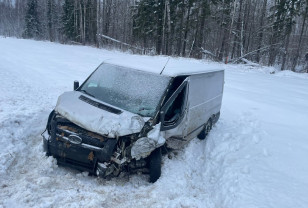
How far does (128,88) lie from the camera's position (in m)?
5.34

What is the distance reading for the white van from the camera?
14.1 feet

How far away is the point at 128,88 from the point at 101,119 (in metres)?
1.15

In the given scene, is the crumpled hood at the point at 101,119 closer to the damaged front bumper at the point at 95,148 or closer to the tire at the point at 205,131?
the damaged front bumper at the point at 95,148

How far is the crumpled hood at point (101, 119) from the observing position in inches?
168

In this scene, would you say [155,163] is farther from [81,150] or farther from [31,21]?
[31,21]

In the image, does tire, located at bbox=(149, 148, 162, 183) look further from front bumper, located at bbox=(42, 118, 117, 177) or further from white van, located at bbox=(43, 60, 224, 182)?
front bumper, located at bbox=(42, 118, 117, 177)

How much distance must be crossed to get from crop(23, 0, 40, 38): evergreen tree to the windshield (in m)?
61.9

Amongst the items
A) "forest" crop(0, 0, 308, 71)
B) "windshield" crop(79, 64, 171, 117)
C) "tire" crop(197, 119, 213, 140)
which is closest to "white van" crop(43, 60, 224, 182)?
"windshield" crop(79, 64, 171, 117)

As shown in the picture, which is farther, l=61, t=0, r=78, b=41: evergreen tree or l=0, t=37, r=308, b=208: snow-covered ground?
l=61, t=0, r=78, b=41: evergreen tree

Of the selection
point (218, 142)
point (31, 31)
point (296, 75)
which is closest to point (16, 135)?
point (218, 142)

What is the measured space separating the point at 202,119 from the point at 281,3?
1222 inches

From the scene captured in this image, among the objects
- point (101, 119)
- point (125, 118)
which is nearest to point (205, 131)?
point (125, 118)

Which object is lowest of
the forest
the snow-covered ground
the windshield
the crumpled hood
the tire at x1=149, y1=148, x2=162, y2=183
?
the snow-covered ground

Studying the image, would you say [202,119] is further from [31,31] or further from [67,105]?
[31,31]
